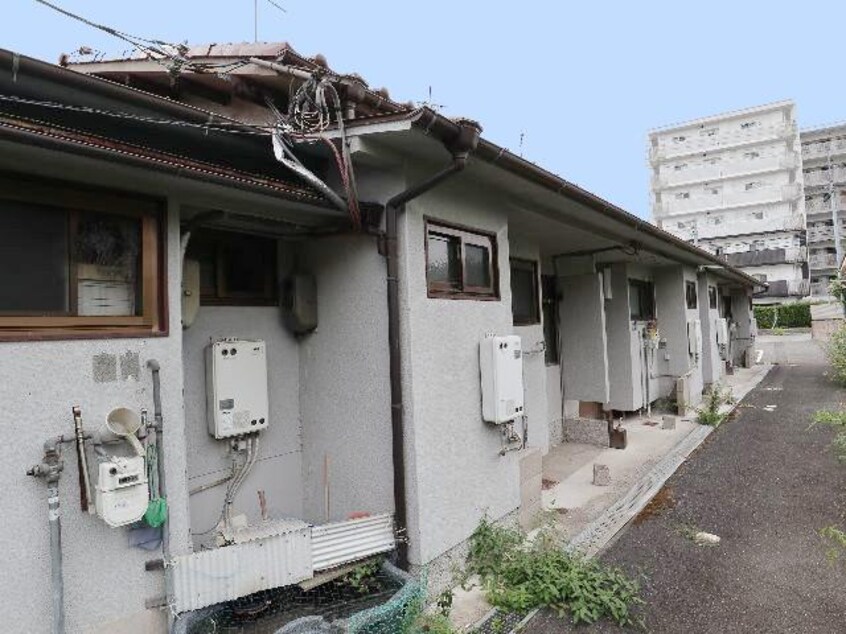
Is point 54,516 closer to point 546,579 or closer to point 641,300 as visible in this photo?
point 546,579

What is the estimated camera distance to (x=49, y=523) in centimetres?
320

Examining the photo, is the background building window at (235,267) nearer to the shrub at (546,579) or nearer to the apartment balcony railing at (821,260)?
the shrub at (546,579)

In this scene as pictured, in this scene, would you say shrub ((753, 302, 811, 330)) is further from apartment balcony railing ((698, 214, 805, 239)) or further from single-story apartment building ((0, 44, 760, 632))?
single-story apartment building ((0, 44, 760, 632))

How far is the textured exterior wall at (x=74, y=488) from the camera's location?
3.10 meters

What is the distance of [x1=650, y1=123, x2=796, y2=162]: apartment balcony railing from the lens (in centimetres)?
4759

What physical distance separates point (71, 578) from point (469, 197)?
449cm

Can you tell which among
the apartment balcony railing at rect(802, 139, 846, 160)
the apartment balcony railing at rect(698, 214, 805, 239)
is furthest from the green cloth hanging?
the apartment balcony railing at rect(802, 139, 846, 160)

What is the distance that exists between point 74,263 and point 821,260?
63.2 metres

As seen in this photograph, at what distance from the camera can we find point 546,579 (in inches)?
186

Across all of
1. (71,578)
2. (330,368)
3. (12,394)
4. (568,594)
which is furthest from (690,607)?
(12,394)

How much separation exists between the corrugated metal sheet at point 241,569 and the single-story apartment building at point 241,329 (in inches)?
0.6

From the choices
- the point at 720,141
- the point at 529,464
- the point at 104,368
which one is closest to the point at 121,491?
the point at 104,368

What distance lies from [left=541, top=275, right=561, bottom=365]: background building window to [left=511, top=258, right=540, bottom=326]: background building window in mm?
1576

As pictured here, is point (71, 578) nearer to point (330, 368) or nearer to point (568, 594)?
point (330, 368)
